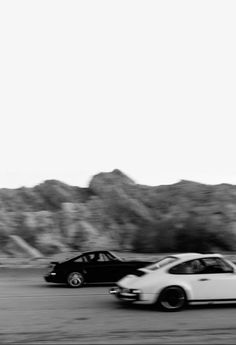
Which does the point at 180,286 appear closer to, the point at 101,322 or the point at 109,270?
the point at 101,322

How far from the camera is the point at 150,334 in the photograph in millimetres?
10828

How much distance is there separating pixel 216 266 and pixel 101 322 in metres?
3.12

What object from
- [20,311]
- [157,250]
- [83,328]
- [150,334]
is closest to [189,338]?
[150,334]

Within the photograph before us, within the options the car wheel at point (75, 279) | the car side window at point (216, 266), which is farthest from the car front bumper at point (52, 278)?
the car side window at point (216, 266)

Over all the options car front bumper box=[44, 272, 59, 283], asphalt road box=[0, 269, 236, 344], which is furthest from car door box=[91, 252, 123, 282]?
asphalt road box=[0, 269, 236, 344]

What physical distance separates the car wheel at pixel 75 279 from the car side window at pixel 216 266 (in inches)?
245

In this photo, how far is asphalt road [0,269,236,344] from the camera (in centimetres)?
1046

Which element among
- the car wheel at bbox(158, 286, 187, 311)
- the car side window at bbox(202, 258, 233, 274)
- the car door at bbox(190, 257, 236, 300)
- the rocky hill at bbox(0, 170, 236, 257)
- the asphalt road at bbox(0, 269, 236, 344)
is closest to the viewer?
the asphalt road at bbox(0, 269, 236, 344)

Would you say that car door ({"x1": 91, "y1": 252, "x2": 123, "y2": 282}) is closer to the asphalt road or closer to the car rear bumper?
the asphalt road

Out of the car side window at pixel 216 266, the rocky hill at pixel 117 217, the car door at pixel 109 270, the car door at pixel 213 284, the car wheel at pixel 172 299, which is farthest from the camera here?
the rocky hill at pixel 117 217

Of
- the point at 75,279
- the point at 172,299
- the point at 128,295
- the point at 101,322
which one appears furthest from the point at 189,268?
the point at 75,279

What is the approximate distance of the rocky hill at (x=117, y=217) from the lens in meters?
53.9

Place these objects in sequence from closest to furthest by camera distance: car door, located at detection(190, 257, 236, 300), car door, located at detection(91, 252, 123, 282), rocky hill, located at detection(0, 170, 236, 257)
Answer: car door, located at detection(190, 257, 236, 300)
car door, located at detection(91, 252, 123, 282)
rocky hill, located at detection(0, 170, 236, 257)

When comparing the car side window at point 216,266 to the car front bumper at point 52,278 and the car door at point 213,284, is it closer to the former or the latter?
the car door at point 213,284
